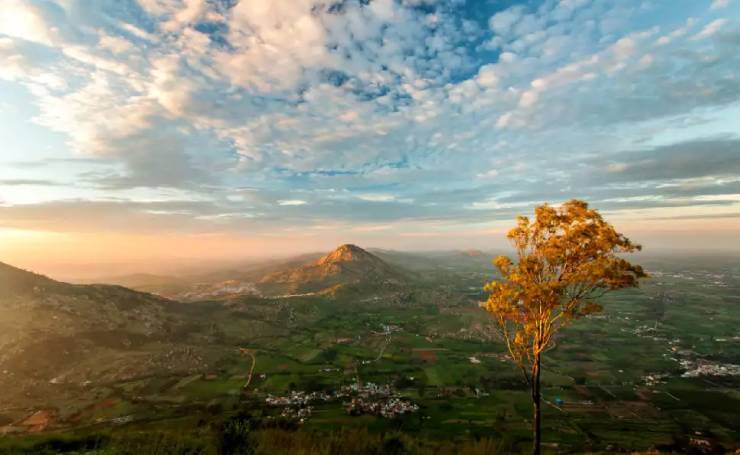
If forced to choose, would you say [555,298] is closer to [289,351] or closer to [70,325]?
[289,351]

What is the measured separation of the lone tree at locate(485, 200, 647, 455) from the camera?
71.8 ft

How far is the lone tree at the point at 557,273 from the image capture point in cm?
2189

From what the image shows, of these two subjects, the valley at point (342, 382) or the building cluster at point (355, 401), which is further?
the building cluster at point (355, 401)

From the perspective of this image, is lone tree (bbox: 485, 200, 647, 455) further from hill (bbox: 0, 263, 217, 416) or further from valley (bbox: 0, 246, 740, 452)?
hill (bbox: 0, 263, 217, 416)

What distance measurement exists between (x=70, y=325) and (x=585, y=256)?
21631 cm

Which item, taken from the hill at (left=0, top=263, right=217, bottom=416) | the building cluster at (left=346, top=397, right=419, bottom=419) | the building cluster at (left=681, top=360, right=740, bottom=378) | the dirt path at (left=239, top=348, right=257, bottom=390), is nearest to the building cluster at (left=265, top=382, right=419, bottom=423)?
the building cluster at (left=346, top=397, right=419, bottom=419)

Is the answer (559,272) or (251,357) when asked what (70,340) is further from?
(559,272)

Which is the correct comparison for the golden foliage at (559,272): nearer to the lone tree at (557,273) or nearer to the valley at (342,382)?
the lone tree at (557,273)

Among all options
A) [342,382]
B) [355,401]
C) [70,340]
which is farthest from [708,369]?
[70,340]

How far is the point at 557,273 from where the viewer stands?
24.5 m

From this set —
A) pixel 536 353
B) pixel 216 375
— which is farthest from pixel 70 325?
pixel 536 353

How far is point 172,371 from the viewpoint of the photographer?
13650cm

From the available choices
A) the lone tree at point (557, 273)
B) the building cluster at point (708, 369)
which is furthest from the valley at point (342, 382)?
the lone tree at point (557, 273)

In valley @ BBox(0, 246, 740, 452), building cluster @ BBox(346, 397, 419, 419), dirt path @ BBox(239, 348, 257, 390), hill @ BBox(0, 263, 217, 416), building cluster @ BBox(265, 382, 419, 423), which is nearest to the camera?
valley @ BBox(0, 246, 740, 452)
